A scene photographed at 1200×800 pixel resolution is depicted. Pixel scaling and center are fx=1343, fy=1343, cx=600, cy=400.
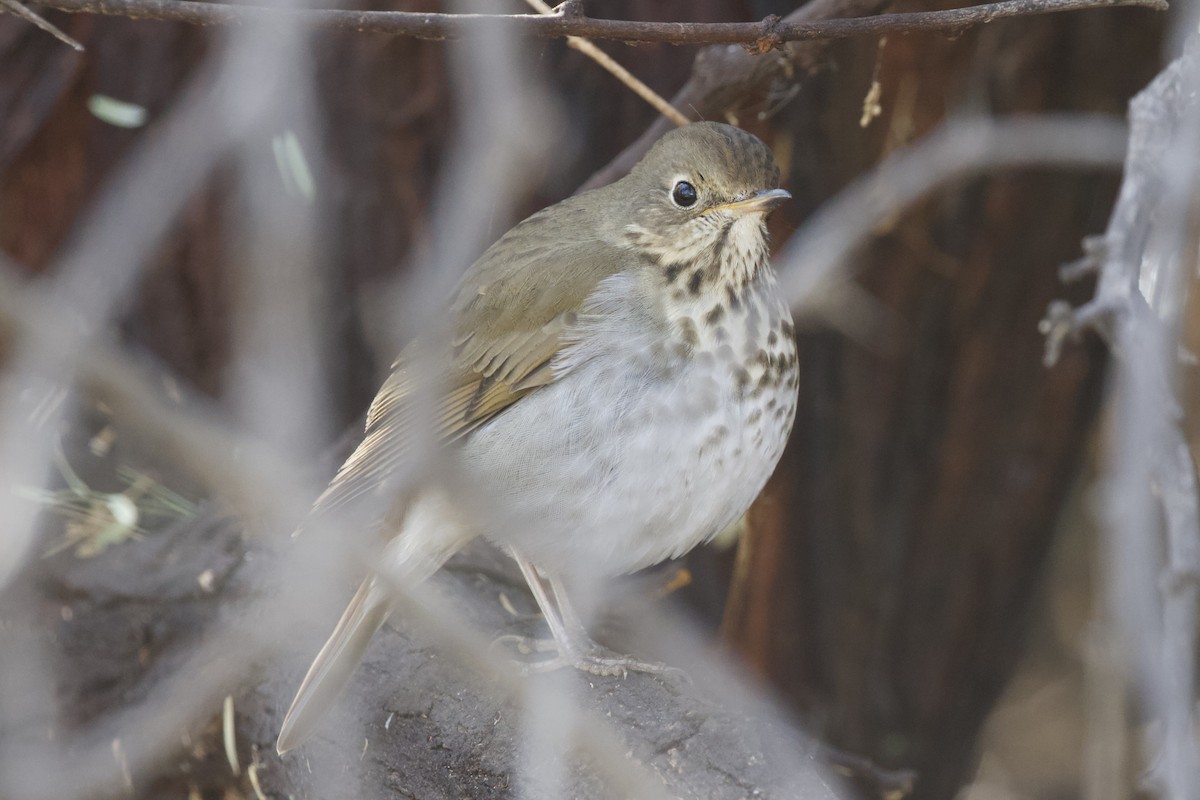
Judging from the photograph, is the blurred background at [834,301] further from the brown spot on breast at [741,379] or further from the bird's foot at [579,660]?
the brown spot on breast at [741,379]

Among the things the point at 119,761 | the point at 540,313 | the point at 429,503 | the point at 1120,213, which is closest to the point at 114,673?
the point at 119,761

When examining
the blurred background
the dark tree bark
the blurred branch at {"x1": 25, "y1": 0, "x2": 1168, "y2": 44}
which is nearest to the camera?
the blurred branch at {"x1": 25, "y1": 0, "x2": 1168, "y2": 44}

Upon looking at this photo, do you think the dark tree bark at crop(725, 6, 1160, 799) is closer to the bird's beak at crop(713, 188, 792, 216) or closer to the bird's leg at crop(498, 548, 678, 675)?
the bird's leg at crop(498, 548, 678, 675)

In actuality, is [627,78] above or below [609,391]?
above

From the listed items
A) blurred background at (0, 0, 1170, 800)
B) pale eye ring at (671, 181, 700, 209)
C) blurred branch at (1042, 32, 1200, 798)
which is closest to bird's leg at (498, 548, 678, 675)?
blurred background at (0, 0, 1170, 800)

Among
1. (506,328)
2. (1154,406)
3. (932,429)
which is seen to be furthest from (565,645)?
(932,429)

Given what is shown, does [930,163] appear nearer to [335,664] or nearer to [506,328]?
[506,328]
